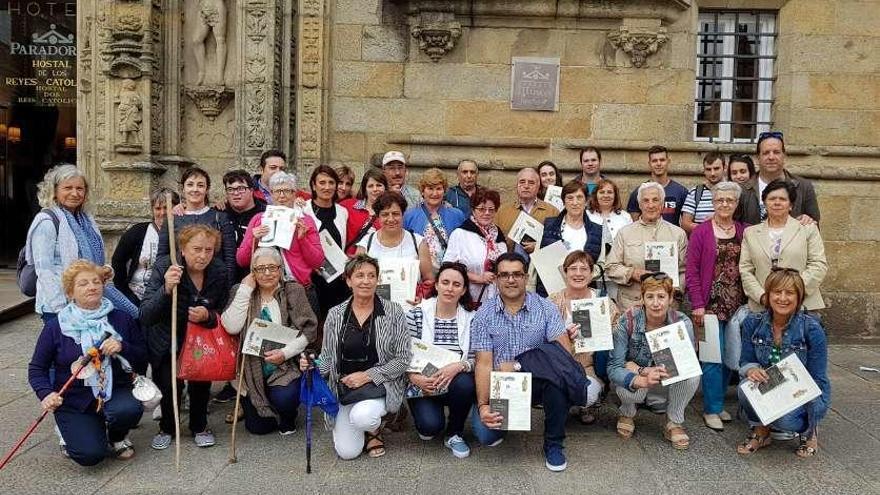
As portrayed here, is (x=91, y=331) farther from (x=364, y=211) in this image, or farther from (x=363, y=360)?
(x=364, y=211)

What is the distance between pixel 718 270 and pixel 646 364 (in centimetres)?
106

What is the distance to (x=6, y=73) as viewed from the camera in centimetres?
1031

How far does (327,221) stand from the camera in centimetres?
593

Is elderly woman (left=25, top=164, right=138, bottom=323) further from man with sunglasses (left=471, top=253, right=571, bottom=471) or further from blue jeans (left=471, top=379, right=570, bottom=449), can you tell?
blue jeans (left=471, top=379, right=570, bottom=449)

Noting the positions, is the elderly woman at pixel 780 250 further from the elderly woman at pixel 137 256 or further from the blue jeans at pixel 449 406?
the elderly woman at pixel 137 256

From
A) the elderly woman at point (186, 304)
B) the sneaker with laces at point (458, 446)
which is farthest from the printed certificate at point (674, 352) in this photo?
the elderly woman at point (186, 304)

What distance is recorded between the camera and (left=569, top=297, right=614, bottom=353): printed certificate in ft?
16.6

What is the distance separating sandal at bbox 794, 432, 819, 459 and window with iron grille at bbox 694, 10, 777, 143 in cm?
514

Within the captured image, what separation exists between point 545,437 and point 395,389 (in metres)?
1.05

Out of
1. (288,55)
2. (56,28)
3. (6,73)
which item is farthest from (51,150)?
(288,55)

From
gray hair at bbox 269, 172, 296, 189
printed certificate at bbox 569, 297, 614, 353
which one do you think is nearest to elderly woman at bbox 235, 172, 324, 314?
gray hair at bbox 269, 172, 296, 189

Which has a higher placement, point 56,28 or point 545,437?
point 56,28

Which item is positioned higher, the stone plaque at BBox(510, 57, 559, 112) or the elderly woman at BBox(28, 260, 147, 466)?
the stone plaque at BBox(510, 57, 559, 112)

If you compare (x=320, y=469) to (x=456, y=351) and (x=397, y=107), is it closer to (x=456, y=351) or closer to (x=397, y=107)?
(x=456, y=351)
